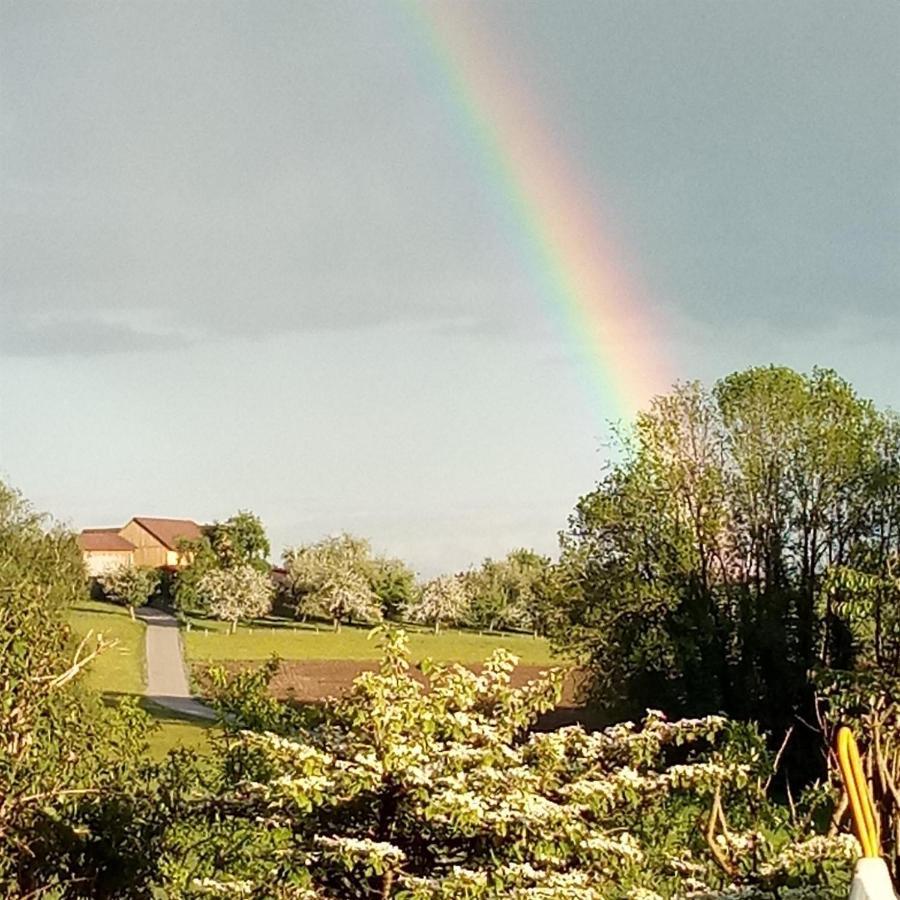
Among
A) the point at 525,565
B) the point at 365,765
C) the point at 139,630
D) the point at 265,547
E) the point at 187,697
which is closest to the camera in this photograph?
the point at 365,765

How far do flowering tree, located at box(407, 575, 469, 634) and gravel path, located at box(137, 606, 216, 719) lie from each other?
38.7ft

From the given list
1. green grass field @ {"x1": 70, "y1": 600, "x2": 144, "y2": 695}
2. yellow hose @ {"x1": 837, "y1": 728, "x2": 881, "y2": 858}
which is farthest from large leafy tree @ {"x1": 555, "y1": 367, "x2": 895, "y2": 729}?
yellow hose @ {"x1": 837, "y1": 728, "x2": 881, "y2": 858}

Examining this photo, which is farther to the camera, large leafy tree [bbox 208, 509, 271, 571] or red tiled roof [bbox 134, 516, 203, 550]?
red tiled roof [bbox 134, 516, 203, 550]

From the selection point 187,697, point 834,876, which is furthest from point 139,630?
point 834,876

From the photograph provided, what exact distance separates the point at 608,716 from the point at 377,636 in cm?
1713

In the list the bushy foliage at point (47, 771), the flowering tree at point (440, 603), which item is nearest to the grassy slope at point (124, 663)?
the flowering tree at point (440, 603)

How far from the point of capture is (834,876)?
6.95m

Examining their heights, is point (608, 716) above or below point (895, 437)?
below

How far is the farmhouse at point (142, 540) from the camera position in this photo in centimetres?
9588

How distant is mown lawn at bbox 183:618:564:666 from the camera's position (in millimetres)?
43406

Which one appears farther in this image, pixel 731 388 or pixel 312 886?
pixel 731 388

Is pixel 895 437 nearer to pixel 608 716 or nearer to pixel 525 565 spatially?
pixel 608 716

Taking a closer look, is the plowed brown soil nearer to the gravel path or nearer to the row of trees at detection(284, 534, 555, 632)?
the gravel path

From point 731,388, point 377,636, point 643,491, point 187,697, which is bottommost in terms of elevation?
point 187,697
